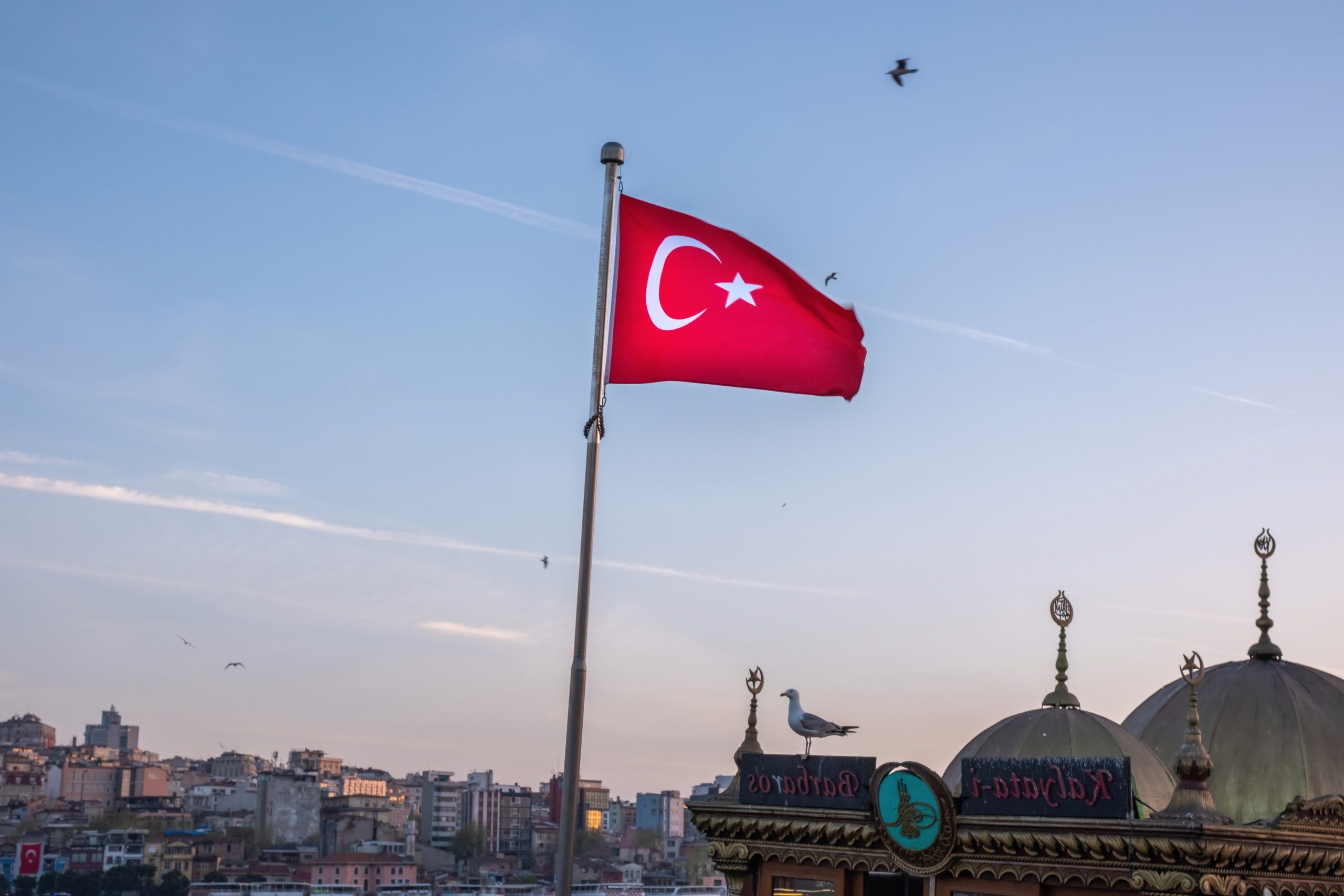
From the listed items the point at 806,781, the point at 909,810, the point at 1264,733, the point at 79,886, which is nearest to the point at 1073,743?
the point at 909,810

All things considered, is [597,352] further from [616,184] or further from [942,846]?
[942,846]

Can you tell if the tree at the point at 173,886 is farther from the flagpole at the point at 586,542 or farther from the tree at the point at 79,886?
the flagpole at the point at 586,542

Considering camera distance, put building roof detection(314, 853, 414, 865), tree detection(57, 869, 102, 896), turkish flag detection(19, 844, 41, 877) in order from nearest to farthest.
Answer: tree detection(57, 869, 102, 896)
building roof detection(314, 853, 414, 865)
turkish flag detection(19, 844, 41, 877)

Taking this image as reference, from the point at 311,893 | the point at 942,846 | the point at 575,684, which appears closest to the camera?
the point at 575,684

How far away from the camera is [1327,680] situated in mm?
27531

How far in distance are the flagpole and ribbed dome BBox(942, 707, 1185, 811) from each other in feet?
26.4

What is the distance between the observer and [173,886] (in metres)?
184

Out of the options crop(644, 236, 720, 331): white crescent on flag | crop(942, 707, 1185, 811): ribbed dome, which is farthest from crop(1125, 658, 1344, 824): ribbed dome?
crop(644, 236, 720, 331): white crescent on flag

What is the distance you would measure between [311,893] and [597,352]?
18030 cm

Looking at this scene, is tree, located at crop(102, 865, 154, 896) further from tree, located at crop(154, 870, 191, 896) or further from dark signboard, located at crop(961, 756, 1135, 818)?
dark signboard, located at crop(961, 756, 1135, 818)

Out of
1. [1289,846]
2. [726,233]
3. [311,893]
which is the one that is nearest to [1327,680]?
[1289,846]

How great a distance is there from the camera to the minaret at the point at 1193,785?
1877cm

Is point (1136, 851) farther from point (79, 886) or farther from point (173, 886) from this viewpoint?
point (79, 886)

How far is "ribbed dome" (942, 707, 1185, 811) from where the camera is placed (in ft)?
73.5
